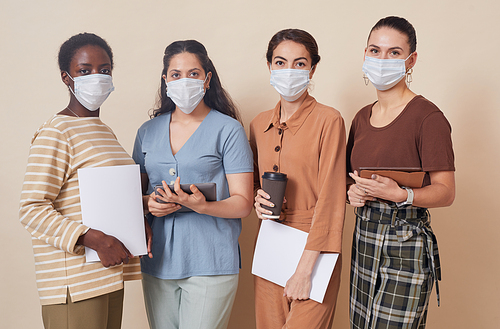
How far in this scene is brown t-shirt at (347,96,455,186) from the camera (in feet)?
4.60

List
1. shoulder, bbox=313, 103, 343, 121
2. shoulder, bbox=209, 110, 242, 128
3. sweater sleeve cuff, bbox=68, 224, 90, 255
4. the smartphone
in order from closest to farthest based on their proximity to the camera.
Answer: sweater sleeve cuff, bbox=68, 224, 90, 255 < the smartphone < shoulder, bbox=313, 103, 343, 121 < shoulder, bbox=209, 110, 242, 128

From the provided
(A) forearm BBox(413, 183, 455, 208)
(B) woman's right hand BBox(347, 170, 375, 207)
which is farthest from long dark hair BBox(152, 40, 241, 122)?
(A) forearm BBox(413, 183, 455, 208)

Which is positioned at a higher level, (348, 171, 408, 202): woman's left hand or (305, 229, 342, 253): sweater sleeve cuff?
(348, 171, 408, 202): woman's left hand

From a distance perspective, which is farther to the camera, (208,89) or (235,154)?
(208,89)

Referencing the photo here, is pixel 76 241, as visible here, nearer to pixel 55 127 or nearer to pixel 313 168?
pixel 55 127

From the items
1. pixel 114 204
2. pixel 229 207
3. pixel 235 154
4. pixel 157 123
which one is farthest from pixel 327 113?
pixel 114 204

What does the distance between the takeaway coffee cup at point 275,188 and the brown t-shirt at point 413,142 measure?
37cm

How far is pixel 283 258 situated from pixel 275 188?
34cm

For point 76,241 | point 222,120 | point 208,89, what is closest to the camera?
point 76,241

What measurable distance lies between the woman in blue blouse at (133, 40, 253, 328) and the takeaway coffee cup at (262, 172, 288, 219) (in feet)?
0.56

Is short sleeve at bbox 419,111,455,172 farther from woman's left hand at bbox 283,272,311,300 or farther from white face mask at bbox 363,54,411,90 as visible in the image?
woman's left hand at bbox 283,272,311,300

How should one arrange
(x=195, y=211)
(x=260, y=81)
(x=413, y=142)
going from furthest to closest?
(x=260, y=81), (x=195, y=211), (x=413, y=142)

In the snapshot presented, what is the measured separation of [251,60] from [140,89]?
791 mm

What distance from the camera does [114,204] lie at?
145 centimetres
